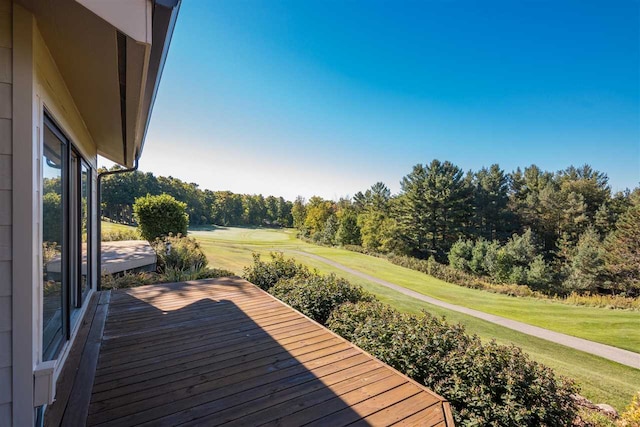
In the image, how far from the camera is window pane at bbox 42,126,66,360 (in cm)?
169

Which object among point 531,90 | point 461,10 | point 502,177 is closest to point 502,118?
point 531,90

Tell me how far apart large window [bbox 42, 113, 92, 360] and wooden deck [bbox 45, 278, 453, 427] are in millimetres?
376

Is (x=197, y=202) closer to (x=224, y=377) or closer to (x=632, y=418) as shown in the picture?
(x=224, y=377)

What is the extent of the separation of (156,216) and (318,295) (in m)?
7.39

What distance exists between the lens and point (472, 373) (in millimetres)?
2229

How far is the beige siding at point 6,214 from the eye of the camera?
3.66 ft

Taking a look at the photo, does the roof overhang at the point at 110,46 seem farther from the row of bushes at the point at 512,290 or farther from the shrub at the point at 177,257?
the row of bushes at the point at 512,290

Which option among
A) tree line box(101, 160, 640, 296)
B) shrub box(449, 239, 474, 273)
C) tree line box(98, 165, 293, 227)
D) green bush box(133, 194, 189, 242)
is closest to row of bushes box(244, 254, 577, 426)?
green bush box(133, 194, 189, 242)

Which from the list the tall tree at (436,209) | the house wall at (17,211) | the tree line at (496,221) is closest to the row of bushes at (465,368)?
the house wall at (17,211)

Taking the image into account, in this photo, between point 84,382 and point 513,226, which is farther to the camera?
point 513,226

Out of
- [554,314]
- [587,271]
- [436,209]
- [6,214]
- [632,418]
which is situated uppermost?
[436,209]

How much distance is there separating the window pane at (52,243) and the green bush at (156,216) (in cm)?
713

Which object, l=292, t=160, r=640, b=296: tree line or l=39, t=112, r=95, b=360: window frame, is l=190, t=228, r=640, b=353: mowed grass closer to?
l=39, t=112, r=95, b=360: window frame

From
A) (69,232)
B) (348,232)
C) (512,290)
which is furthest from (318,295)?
(348,232)
